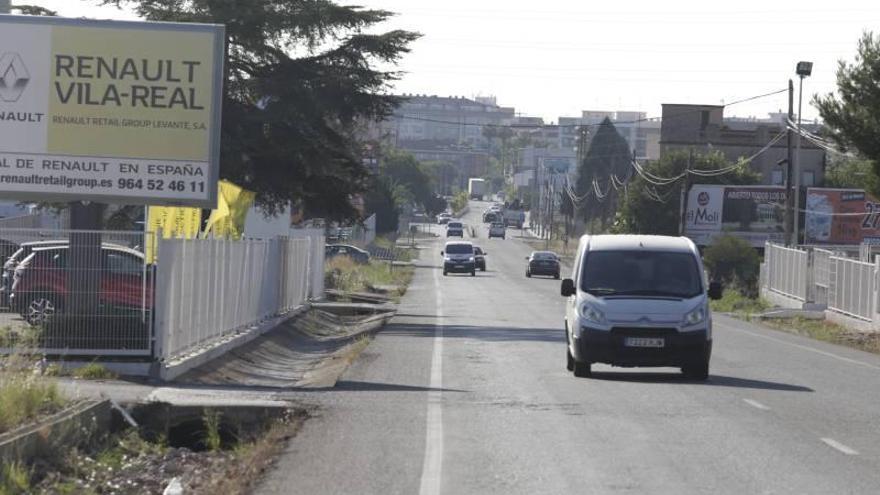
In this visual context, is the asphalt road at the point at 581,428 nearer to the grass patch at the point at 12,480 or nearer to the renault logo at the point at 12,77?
the grass patch at the point at 12,480

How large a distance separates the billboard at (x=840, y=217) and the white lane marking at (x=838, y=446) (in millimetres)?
71126

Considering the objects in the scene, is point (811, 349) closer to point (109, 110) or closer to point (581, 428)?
point (109, 110)

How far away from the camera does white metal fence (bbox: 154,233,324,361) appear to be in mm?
19547

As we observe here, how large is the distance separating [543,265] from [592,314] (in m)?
58.0

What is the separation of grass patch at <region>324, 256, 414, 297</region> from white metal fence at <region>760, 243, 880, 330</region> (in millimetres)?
14377

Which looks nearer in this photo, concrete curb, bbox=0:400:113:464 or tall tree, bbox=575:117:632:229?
concrete curb, bbox=0:400:113:464

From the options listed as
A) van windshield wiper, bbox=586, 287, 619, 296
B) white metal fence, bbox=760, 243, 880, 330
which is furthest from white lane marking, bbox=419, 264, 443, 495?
white metal fence, bbox=760, 243, 880, 330

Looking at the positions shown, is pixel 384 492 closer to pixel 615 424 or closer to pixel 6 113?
pixel 615 424

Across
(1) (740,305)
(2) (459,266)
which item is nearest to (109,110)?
(1) (740,305)

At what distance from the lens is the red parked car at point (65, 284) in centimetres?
1927

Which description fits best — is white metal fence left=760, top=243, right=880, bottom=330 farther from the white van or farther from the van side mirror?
the white van

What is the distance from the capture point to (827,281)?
4578cm

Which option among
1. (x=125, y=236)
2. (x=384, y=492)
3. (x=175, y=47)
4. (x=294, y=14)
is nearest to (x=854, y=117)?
(x=294, y=14)

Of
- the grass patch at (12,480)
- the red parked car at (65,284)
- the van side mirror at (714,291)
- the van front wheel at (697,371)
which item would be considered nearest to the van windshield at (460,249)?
the van side mirror at (714,291)
